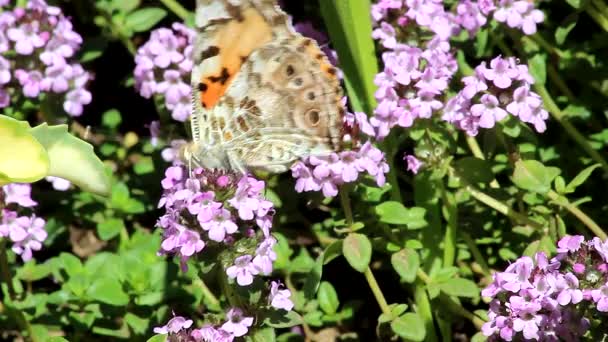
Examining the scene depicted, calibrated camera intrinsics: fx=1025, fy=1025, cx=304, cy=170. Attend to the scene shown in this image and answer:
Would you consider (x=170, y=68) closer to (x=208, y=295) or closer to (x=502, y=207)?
(x=208, y=295)

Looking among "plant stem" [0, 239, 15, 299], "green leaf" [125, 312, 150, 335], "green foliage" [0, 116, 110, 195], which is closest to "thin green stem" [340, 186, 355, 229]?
"green leaf" [125, 312, 150, 335]

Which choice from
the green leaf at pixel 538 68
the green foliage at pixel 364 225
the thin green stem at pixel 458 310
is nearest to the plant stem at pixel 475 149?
the green foliage at pixel 364 225

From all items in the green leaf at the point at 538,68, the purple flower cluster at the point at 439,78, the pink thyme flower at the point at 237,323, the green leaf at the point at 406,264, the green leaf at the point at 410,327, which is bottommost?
the green leaf at the point at 410,327

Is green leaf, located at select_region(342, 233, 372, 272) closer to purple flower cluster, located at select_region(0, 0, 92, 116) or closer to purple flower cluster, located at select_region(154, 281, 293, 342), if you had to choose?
purple flower cluster, located at select_region(154, 281, 293, 342)

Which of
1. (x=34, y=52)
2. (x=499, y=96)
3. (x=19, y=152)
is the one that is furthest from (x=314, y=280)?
(x=34, y=52)

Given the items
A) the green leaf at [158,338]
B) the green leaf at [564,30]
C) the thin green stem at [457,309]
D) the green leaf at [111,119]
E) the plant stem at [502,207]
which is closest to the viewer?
the green leaf at [158,338]

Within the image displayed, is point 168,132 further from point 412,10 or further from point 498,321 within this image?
point 498,321

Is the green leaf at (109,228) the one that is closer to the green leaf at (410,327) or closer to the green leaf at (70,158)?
the green leaf at (410,327)
